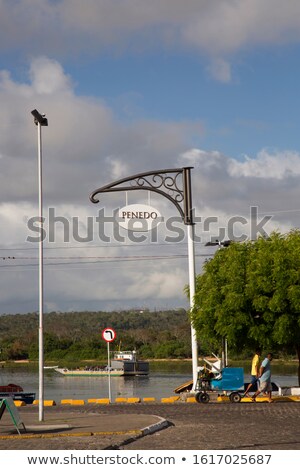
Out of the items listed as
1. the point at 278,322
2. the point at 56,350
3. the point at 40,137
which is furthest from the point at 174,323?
the point at 40,137

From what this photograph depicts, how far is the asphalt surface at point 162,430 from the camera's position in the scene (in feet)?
49.6

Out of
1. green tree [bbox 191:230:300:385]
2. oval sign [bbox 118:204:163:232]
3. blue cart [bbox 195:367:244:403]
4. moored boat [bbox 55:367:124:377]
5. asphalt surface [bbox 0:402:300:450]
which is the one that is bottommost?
moored boat [bbox 55:367:124:377]

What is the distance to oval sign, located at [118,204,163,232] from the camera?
30438 millimetres

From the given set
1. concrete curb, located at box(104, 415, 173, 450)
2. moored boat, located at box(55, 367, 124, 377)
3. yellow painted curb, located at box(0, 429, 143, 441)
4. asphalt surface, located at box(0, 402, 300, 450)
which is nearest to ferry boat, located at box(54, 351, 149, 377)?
moored boat, located at box(55, 367, 124, 377)

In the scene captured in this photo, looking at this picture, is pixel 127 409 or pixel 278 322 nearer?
pixel 127 409

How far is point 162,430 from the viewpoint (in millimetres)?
18203

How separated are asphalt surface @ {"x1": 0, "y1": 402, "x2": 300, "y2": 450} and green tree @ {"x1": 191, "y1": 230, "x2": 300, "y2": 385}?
310 inches

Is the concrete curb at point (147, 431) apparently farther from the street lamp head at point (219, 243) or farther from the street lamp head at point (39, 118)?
the street lamp head at point (219, 243)

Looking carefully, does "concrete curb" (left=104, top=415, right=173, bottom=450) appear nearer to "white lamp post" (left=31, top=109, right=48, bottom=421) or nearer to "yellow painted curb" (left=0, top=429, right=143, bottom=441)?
"yellow painted curb" (left=0, top=429, right=143, bottom=441)

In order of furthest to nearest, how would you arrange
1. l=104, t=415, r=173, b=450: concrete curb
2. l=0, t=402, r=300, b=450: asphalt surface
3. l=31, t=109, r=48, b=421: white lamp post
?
l=31, t=109, r=48, b=421: white lamp post → l=0, t=402, r=300, b=450: asphalt surface → l=104, t=415, r=173, b=450: concrete curb

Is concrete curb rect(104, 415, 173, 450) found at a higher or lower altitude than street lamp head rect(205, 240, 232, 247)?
lower
